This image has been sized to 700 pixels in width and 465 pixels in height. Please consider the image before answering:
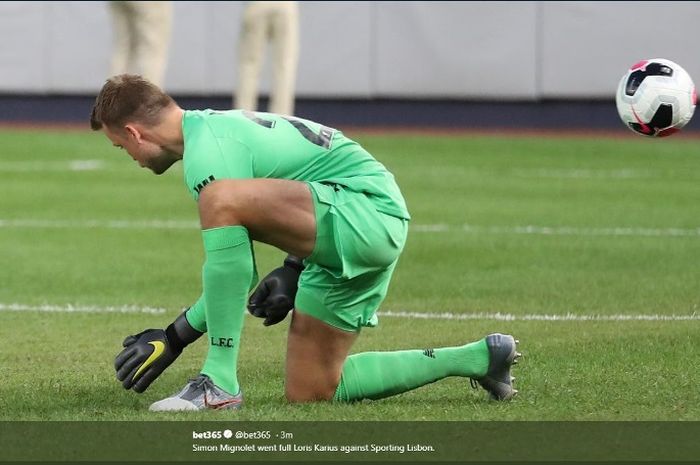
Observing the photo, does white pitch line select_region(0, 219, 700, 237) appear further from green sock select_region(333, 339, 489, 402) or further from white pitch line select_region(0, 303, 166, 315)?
green sock select_region(333, 339, 489, 402)

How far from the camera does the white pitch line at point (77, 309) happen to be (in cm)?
834

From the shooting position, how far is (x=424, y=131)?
2333 cm

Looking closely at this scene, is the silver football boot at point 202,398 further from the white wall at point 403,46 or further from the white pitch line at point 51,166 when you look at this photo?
the white wall at point 403,46

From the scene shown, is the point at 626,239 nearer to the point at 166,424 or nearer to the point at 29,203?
the point at 29,203

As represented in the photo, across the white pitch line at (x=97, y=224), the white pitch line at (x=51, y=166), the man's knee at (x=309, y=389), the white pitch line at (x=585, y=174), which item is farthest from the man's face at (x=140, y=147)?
the white pitch line at (x=51, y=166)

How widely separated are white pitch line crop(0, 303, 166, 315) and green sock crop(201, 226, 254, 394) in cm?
290

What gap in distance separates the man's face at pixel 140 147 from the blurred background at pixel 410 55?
17681 mm

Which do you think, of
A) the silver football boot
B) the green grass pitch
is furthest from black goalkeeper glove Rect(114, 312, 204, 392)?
the silver football boot

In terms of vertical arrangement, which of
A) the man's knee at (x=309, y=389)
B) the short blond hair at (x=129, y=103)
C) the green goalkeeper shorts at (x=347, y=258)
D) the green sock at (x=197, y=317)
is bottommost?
→ the man's knee at (x=309, y=389)

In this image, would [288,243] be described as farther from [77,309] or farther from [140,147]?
[77,309]

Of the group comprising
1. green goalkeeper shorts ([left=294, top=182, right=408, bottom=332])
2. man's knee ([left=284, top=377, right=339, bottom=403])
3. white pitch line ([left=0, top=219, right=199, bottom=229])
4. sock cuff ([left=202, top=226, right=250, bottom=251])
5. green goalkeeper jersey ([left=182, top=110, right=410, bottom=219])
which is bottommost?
white pitch line ([left=0, top=219, right=199, bottom=229])

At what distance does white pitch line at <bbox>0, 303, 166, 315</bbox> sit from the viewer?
8.34 metres

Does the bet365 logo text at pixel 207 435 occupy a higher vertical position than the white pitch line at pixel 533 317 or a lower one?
higher

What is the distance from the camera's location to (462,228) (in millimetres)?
11898
